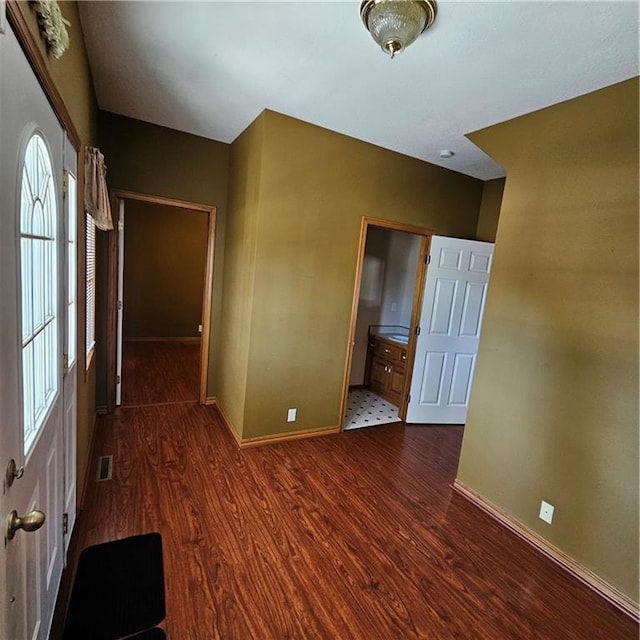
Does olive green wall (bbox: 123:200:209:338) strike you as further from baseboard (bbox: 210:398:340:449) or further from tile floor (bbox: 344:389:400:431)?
tile floor (bbox: 344:389:400:431)

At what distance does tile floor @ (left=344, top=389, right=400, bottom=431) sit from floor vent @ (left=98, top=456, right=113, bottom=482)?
6.62 feet

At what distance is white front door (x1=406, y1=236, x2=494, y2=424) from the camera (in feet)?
11.8

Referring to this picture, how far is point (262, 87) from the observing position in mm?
2309

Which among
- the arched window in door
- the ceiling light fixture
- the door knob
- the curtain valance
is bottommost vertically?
the door knob

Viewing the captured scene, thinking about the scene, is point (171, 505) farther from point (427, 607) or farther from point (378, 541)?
point (427, 607)

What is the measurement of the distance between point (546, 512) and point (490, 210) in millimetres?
2907

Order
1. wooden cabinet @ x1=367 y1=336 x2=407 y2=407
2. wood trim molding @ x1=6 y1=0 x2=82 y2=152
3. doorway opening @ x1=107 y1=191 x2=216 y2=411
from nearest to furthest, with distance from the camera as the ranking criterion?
wood trim molding @ x1=6 y1=0 x2=82 y2=152, wooden cabinet @ x1=367 y1=336 x2=407 y2=407, doorway opening @ x1=107 y1=191 x2=216 y2=411

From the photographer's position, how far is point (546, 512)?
2152 millimetres

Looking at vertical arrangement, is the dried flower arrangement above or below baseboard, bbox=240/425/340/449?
above

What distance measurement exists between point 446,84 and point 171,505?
10.1 ft

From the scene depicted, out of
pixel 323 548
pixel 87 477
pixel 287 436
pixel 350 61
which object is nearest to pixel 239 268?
pixel 287 436

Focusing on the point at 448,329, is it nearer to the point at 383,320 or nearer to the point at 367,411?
the point at 383,320

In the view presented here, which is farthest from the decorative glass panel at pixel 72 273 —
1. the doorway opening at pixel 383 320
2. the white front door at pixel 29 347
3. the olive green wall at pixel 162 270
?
the olive green wall at pixel 162 270

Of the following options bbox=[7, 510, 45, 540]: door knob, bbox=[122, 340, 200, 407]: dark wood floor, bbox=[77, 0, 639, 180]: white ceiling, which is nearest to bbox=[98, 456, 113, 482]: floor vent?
bbox=[122, 340, 200, 407]: dark wood floor
